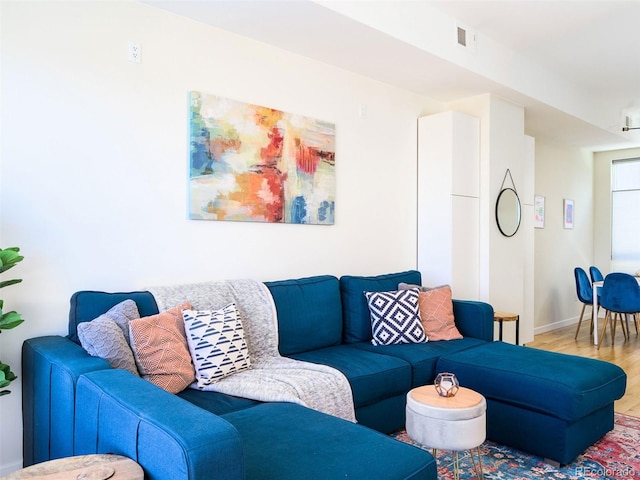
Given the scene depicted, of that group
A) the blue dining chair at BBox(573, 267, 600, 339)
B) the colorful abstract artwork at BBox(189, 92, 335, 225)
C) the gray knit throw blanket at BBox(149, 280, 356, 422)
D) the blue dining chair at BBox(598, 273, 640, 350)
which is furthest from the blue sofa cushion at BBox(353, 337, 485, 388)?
the blue dining chair at BBox(573, 267, 600, 339)

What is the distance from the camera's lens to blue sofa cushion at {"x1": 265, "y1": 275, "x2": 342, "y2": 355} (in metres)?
2.94

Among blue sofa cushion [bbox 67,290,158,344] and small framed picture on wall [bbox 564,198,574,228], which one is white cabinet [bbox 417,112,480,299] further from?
small framed picture on wall [bbox 564,198,574,228]

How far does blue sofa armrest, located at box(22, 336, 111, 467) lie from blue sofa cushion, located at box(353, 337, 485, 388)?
1.70 m

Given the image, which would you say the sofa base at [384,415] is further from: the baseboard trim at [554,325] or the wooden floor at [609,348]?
the baseboard trim at [554,325]

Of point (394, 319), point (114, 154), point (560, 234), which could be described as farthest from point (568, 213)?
point (114, 154)

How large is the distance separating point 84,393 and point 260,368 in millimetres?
1045

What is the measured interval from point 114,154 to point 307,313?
1.45 m

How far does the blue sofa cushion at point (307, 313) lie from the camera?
2945 millimetres

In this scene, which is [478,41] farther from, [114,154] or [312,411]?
A: [312,411]

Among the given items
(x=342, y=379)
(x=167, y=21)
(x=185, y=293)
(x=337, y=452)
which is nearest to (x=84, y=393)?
(x=337, y=452)

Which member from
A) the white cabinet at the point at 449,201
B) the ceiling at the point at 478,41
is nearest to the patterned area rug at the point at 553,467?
the white cabinet at the point at 449,201

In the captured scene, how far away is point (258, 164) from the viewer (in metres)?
3.24

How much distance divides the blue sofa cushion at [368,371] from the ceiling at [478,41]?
200 cm

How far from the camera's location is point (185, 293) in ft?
Answer: 8.63
